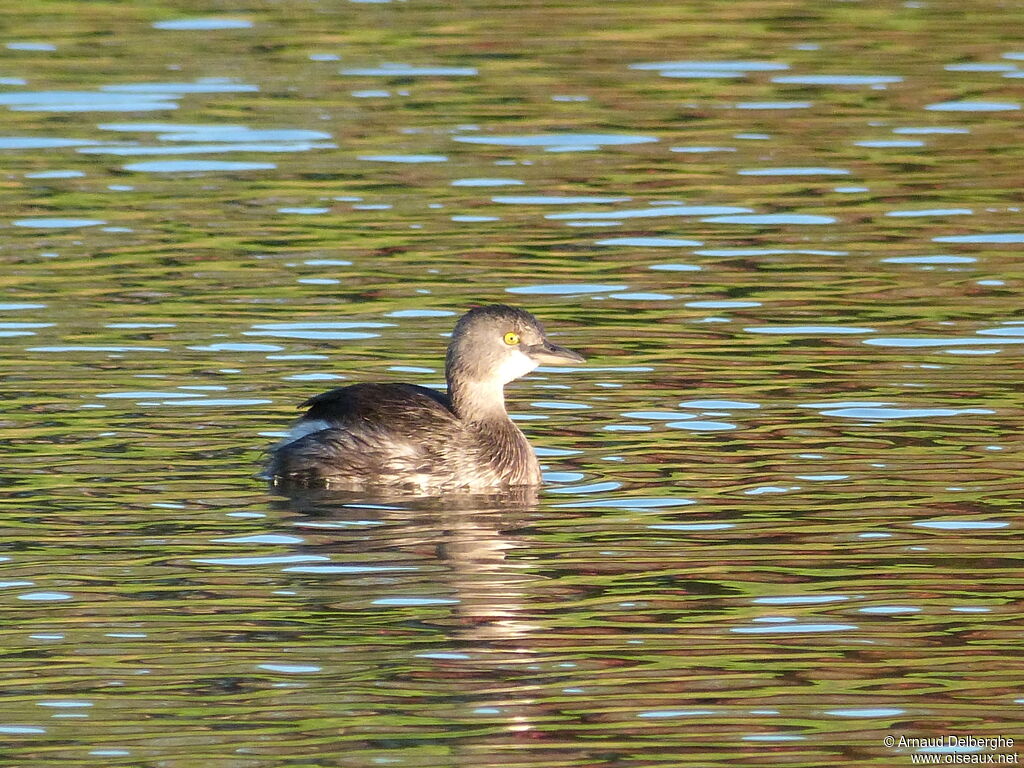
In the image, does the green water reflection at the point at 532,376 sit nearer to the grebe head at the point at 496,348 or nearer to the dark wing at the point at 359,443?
the dark wing at the point at 359,443

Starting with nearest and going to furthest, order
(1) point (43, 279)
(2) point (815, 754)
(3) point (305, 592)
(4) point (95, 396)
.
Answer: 1. (2) point (815, 754)
2. (3) point (305, 592)
3. (4) point (95, 396)
4. (1) point (43, 279)

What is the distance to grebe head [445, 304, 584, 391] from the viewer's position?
1241 centimetres

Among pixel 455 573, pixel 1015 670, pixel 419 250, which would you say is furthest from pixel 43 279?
pixel 1015 670

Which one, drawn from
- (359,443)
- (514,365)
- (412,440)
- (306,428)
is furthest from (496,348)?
(306,428)

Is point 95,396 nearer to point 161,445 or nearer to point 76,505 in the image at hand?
point 161,445

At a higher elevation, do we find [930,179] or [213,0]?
[213,0]

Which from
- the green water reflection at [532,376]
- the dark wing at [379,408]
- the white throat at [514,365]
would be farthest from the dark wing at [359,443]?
the white throat at [514,365]

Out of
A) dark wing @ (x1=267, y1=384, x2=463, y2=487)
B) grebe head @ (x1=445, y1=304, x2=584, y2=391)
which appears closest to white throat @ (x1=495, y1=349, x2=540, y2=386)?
grebe head @ (x1=445, y1=304, x2=584, y2=391)

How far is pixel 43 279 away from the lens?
15602 millimetres

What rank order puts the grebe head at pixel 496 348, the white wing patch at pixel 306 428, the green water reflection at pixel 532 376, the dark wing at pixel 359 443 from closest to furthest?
the green water reflection at pixel 532 376
the dark wing at pixel 359 443
the white wing patch at pixel 306 428
the grebe head at pixel 496 348

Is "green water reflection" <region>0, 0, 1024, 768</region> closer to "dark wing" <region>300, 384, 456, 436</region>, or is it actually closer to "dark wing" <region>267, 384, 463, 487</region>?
"dark wing" <region>267, 384, 463, 487</region>

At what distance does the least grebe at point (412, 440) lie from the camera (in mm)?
11891

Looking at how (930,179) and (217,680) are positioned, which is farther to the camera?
(930,179)

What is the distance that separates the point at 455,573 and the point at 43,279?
6.34 m
